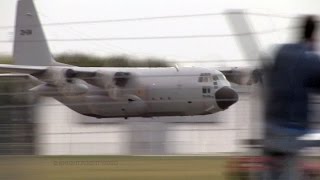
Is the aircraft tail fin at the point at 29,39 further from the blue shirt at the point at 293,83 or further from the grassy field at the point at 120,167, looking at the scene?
the blue shirt at the point at 293,83

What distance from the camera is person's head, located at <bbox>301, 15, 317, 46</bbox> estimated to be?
503 centimetres

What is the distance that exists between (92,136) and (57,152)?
1298 millimetres

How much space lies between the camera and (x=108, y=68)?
42.3 ft

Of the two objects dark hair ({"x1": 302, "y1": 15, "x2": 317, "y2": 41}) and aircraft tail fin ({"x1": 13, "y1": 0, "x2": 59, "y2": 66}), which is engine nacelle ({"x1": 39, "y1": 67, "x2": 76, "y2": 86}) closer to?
aircraft tail fin ({"x1": 13, "y1": 0, "x2": 59, "y2": 66})

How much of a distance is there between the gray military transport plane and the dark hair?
3.03 metres

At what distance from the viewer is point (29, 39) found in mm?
10828

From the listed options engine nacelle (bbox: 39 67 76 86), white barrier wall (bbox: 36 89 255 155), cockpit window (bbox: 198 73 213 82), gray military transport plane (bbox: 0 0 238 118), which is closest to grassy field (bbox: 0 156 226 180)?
white barrier wall (bbox: 36 89 255 155)

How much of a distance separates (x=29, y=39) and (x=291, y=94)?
21.3ft

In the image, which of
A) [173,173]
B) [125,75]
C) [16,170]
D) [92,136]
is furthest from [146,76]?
[16,170]

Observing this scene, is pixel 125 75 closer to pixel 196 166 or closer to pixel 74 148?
pixel 74 148

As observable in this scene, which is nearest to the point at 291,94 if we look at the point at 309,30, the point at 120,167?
the point at 309,30

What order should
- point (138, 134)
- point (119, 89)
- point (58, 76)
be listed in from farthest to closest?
point (138, 134) → point (58, 76) → point (119, 89)

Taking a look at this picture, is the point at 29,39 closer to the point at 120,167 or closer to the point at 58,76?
the point at 58,76

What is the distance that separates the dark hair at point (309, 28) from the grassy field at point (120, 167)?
3125mm
